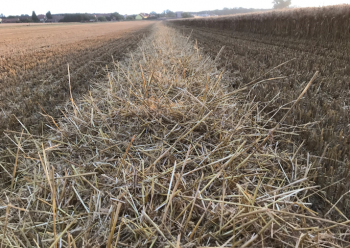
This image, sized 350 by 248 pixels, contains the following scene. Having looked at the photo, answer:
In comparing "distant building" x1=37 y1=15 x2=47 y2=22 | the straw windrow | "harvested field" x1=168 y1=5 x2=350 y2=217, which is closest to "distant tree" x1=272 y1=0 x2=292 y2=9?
"harvested field" x1=168 y1=5 x2=350 y2=217

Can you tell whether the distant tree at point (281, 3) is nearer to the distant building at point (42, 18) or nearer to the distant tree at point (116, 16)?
the distant tree at point (116, 16)

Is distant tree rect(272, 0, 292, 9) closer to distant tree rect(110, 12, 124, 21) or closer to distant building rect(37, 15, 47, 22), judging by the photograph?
distant tree rect(110, 12, 124, 21)

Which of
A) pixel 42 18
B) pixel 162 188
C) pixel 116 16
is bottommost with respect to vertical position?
pixel 162 188

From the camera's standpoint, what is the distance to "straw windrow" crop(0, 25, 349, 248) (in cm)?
129

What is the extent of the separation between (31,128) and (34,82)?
2449 millimetres

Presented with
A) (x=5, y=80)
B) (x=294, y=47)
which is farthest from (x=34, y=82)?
(x=294, y=47)

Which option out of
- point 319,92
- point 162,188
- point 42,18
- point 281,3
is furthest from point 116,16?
point 162,188

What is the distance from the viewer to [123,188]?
158 cm

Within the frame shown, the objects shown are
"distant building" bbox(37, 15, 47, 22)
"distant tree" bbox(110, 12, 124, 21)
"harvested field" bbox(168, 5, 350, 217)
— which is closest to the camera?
"harvested field" bbox(168, 5, 350, 217)

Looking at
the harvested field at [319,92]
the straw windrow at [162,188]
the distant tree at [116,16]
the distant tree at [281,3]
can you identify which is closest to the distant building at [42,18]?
the distant tree at [116,16]

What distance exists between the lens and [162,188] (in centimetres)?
163

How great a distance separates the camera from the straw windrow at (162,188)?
1.29 m

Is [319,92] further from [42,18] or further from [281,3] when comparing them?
[42,18]

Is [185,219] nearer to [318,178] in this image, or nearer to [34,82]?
[318,178]
